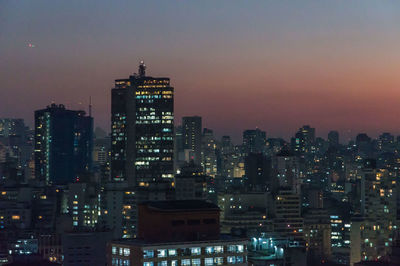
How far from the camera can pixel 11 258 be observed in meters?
48.5

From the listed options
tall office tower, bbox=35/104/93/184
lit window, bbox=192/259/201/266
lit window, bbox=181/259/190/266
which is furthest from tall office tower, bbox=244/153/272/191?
lit window, bbox=181/259/190/266

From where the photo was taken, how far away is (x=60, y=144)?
3273 inches

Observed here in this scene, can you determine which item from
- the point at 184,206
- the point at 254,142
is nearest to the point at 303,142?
the point at 254,142

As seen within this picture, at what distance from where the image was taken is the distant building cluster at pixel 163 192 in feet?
162

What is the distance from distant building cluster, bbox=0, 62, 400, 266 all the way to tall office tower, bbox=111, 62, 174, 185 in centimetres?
6

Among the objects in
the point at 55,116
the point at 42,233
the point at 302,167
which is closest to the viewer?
the point at 42,233

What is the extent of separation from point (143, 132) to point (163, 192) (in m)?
11.6

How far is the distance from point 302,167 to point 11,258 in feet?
109

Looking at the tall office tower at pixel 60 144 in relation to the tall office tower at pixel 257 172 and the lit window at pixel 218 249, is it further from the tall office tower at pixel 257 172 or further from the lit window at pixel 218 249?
the lit window at pixel 218 249

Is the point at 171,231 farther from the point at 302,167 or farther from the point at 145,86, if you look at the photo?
the point at 302,167

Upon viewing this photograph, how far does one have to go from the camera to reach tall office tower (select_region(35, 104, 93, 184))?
8138 centimetres

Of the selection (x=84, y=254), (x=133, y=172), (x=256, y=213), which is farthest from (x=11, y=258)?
(x=133, y=172)

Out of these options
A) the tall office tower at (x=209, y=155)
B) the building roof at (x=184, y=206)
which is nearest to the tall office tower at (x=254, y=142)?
the tall office tower at (x=209, y=155)

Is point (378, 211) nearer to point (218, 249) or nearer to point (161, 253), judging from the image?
point (218, 249)
